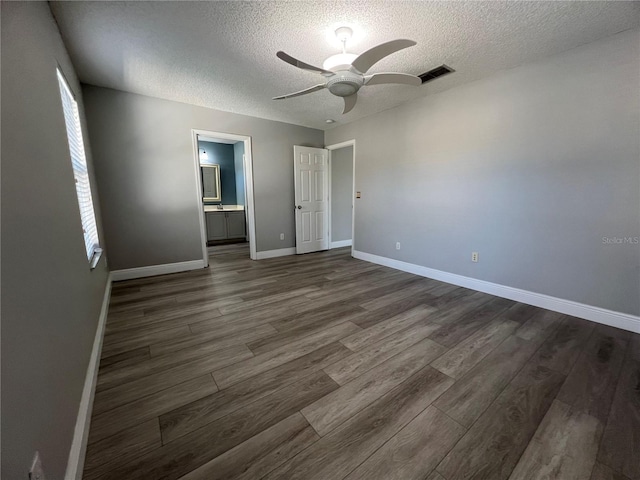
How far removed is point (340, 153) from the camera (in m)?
5.61

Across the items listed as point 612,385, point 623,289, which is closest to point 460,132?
point 623,289

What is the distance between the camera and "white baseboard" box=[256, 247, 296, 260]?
4820 millimetres

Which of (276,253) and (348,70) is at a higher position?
(348,70)

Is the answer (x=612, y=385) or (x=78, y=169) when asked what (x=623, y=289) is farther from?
(x=78, y=169)

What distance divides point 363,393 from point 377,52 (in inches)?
88.7

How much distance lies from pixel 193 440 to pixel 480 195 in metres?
3.47

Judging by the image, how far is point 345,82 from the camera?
2.11 m

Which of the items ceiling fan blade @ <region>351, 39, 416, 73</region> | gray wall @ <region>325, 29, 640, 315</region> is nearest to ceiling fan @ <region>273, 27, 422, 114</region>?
ceiling fan blade @ <region>351, 39, 416, 73</region>

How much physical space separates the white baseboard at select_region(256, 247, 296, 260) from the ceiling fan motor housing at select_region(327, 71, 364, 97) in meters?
3.24

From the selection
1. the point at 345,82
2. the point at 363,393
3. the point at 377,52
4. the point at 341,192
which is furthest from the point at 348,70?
the point at 341,192

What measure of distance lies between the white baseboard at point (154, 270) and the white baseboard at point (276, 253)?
1016 millimetres

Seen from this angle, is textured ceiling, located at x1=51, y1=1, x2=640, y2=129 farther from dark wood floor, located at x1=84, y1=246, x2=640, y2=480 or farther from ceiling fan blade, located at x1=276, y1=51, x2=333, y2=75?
dark wood floor, located at x1=84, y1=246, x2=640, y2=480

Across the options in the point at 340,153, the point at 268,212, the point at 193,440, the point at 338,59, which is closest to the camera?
the point at 193,440

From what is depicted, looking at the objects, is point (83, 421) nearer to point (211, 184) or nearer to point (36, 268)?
point (36, 268)
